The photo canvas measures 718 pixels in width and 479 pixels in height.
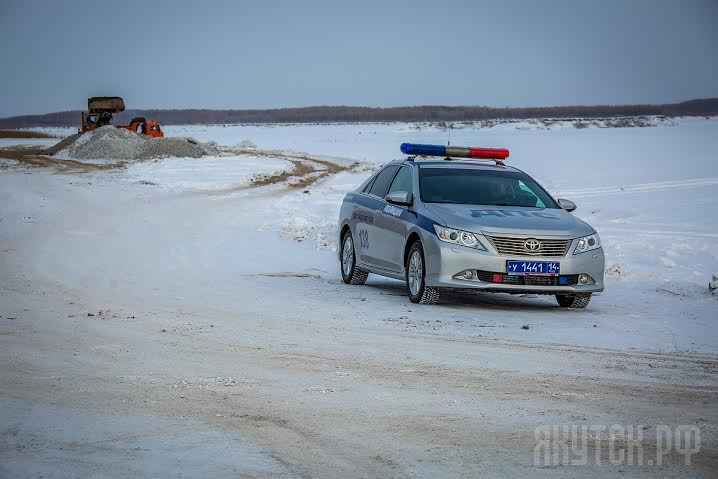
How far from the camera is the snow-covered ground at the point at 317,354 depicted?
17.2 feet

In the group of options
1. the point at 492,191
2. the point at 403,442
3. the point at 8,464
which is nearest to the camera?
the point at 8,464

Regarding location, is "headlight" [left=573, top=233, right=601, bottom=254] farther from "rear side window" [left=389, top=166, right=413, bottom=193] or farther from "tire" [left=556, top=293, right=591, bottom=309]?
"rear side window" [left=389, top=166, right=413, bottom=193]

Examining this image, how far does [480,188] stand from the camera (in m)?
12.2

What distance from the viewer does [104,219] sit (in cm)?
2095

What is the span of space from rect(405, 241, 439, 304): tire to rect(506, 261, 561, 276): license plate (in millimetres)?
892

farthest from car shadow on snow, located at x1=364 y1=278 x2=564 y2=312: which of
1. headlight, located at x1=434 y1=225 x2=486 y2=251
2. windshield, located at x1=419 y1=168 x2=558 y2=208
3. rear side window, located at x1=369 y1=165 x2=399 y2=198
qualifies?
rear side window, located at x1=369 y1=165 x2=399 y2=198

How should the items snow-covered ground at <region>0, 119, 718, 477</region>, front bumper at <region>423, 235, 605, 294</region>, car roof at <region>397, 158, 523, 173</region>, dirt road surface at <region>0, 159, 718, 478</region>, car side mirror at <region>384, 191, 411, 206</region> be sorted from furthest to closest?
car roof at <region>397, 158, 523, 173</region>
car side mirror at <region>384, 191, 411, 206</region>
front bumper at <region>423, 235, 605, 294</region>
snow-covered ground at <region>0, 119, 718, 477</region>
dirt road surface at <region>0, 159, 718, 478</region>

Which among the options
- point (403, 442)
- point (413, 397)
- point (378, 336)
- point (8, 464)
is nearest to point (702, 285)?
point (378, 336)

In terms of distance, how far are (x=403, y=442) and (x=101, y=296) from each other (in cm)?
647

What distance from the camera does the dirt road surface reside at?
498cm

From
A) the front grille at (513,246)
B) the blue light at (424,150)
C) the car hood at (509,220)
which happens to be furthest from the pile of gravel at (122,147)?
the front grille at (513,246)

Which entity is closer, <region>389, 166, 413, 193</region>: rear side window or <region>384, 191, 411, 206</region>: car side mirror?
<region>384, 191, 411, 206</region>: car side mirror

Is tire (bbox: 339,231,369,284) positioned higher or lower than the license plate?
lower

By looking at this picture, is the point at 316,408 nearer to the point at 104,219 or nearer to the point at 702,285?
the point at 702,285
